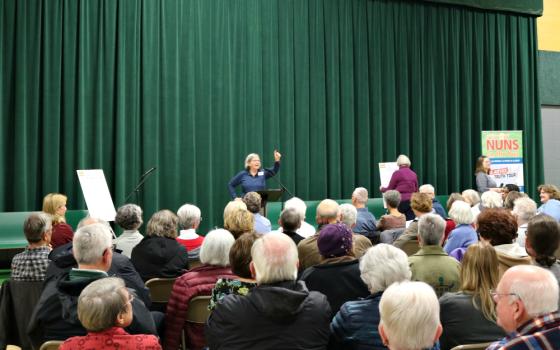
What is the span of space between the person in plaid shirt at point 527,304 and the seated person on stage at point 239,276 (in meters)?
1.35

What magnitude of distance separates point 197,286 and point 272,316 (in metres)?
1.08

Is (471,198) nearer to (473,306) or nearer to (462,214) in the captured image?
(462,214)

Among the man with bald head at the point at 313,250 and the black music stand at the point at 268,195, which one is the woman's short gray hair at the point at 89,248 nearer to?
the man with bald head at the point at 313,250

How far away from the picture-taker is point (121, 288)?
2318 millimetres

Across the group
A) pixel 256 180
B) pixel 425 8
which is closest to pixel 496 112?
pixel 425 8

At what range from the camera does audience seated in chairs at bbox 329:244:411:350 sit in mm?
2582

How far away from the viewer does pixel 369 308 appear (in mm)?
2617

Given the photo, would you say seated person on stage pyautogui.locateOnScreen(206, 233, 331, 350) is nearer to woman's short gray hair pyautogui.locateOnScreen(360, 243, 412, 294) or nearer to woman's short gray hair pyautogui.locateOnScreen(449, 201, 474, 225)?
woman's short gray hair pyautogui.locateOnScreen(360, 243, 412, 294)

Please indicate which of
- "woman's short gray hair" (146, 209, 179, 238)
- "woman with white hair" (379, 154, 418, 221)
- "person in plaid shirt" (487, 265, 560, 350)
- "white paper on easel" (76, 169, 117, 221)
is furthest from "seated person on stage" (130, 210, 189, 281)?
"woman with white hair" (379, 154, 418, 221)

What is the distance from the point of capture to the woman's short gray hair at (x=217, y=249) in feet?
11.5

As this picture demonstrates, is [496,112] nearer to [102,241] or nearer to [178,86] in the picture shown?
[178,86]

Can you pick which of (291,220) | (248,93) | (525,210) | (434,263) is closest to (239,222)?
(291,220)

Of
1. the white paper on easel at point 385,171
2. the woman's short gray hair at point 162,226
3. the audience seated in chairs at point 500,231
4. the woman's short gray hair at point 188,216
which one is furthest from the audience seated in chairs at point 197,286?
the white paper on easel at point 385,171

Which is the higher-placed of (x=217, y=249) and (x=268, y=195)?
(x=268, y=195)
